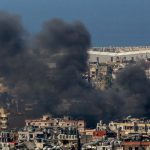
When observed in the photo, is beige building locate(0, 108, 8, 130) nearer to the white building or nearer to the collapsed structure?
the collapsed structure

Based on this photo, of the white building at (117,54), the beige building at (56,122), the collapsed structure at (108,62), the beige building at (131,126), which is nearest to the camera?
the beige building at (131,126)

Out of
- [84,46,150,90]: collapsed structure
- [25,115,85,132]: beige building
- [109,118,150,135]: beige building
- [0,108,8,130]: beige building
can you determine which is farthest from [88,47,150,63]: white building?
[109,118,150,135]: beige building

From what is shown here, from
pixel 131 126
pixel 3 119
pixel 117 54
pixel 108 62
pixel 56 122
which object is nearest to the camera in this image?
pixel 131 126

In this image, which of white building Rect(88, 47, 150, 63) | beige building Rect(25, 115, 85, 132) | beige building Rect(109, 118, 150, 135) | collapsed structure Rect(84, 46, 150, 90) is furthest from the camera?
white building Rect(88, 47, 150, 63)

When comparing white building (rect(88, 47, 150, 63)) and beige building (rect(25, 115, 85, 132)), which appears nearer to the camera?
beige building (rect(25, 115, 85, 132))

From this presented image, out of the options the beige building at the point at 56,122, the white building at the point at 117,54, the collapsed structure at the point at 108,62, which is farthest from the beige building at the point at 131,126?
the white building at the point at 117,54

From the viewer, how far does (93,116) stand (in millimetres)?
59250

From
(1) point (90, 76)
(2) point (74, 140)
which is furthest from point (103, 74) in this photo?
(2) point (74, 140)

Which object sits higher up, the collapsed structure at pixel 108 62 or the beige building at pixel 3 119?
the collapsed structure at pixel 108 62

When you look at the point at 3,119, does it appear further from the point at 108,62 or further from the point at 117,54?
the point at 117,54

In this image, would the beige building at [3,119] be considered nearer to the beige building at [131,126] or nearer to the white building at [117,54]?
the beige building at [131,126]

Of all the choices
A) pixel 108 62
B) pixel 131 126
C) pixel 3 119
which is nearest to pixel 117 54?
pixel 108 62

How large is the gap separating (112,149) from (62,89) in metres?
14.7

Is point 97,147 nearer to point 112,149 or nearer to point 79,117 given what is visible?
point 112,149
